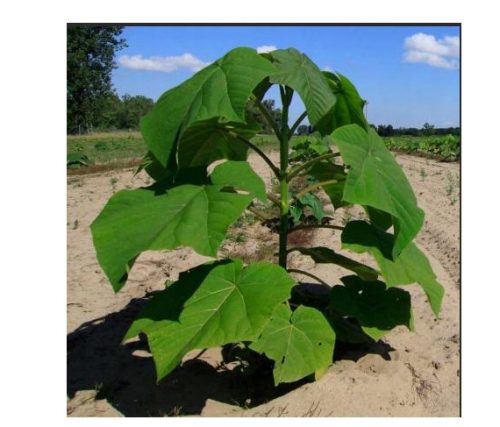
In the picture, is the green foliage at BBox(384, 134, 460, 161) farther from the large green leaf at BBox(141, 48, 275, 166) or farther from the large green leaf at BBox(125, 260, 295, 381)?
the large green leaf at BBox(141, 48, 275, 166)

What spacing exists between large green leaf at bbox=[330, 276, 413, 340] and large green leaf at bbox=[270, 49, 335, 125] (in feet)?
2.80

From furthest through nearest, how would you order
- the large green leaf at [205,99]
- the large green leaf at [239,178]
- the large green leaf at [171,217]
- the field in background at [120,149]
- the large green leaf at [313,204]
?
1. the field in background at [120,149]
2. the large green leaf at [313,204]
3. the large green leaf at [239,178]
4. the large green leaf at [205,99]
5. the large green leaf at [171,217]

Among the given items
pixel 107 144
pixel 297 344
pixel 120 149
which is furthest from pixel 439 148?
pixel 297 344

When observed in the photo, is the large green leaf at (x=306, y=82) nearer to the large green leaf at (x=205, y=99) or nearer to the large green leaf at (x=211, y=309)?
the large green leaf at (x=205, y=99)

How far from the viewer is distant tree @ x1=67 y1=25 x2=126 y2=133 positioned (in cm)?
1216

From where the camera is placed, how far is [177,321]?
6.07 feet

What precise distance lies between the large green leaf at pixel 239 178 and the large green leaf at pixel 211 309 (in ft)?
1.20

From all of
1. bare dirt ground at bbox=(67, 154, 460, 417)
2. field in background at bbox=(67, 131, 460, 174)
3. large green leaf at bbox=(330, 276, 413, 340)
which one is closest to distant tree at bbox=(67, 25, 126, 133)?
field in background at bbox=(67, 131, 460, 174)

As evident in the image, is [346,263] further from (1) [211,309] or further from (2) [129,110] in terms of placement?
(2) [129,110]

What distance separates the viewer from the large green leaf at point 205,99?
1.59 meters

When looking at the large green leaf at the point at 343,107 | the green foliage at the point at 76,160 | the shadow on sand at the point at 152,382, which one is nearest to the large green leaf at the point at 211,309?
the shadow on sand at the point at 152,382

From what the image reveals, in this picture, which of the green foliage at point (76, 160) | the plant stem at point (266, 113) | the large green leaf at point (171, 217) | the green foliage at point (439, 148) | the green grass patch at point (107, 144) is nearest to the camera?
the large green leaf at point (171, 217)

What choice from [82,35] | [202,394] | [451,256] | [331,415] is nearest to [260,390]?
[202,394]

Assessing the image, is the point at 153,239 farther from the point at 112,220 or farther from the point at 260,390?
the point at 260,390
